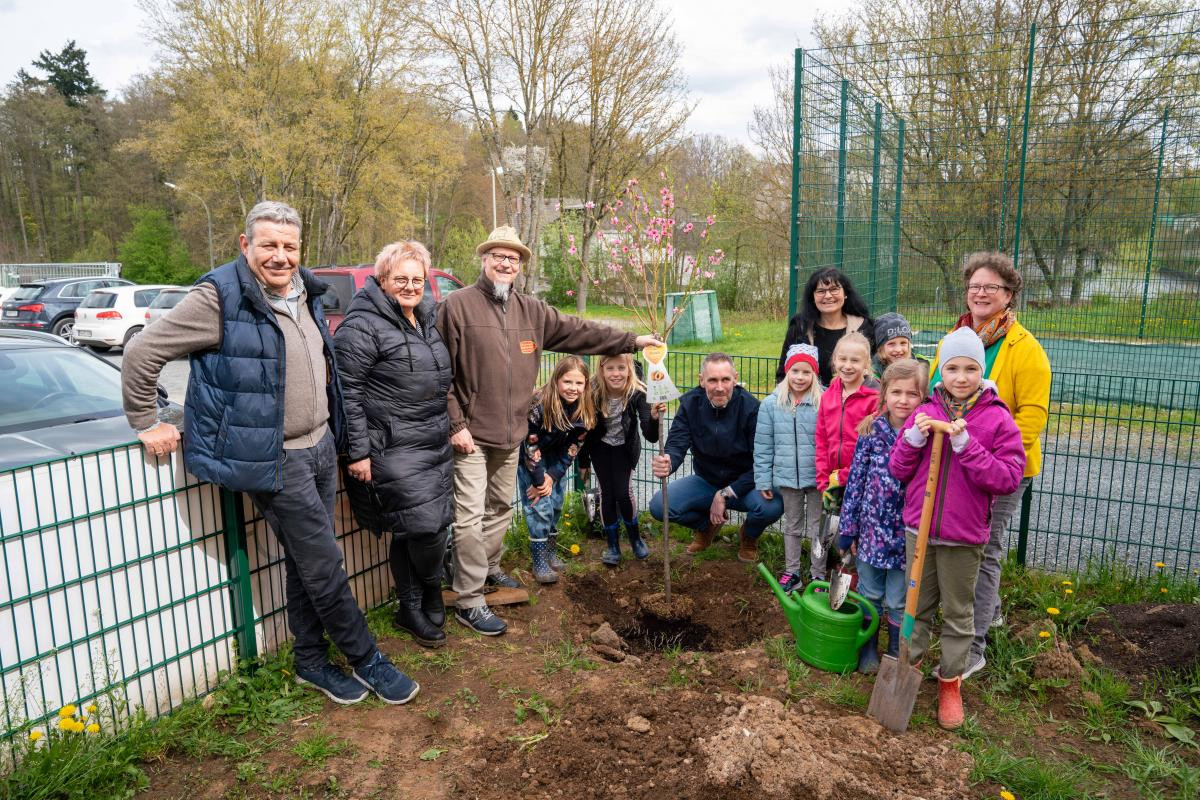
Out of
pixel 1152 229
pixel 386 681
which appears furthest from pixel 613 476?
pixel 1152 229

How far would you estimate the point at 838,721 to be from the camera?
323cm

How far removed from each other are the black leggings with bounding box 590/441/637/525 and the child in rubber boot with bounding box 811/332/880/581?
1.31 meters

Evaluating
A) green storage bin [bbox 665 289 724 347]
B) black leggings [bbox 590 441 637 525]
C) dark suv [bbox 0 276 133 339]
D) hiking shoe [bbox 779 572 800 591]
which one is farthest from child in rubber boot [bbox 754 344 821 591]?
dark suv [bbox 0 276 133 339]

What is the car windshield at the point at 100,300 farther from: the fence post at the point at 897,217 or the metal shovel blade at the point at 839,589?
the metal shovel blade at the point at 839,589

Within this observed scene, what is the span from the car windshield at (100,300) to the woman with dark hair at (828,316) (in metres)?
16.5

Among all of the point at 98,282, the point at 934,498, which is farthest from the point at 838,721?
the point at 98,282

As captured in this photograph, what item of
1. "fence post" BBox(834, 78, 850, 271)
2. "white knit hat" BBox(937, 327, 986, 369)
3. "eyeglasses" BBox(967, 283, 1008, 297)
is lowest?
"white knit hat" BBox(937, 327, 986, 369)

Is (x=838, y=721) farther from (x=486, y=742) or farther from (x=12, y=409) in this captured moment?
(x=12, y=409)

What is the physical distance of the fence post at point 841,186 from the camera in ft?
22.0

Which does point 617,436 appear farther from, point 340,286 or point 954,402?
point 340,286

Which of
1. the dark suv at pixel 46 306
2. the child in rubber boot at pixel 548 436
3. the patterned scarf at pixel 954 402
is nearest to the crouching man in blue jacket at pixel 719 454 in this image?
the child in rubber boot at pixel 548 436

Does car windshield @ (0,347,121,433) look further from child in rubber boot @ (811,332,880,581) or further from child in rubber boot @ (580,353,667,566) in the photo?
child in rubber boot @ (811,332,880,581)

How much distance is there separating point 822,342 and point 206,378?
3289 mm

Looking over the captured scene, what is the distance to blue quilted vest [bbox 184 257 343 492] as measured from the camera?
304cm
